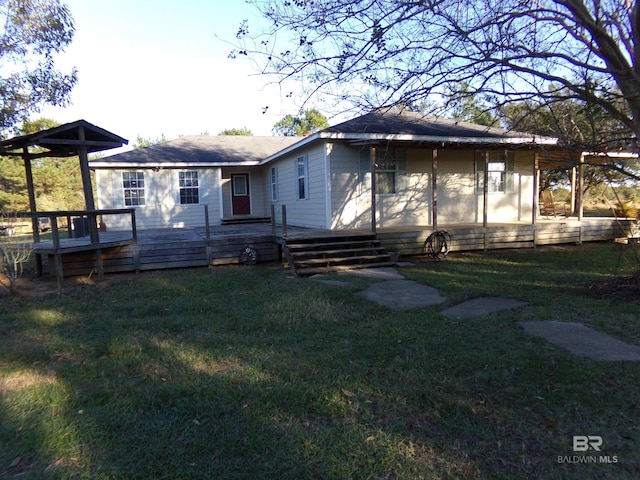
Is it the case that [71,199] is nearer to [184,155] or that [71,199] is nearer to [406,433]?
[184,155]

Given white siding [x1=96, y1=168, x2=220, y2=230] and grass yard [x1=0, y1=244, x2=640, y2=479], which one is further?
→ white siding [x1=96, y1=168, x2=220, y2=230]

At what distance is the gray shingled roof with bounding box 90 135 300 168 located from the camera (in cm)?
1441

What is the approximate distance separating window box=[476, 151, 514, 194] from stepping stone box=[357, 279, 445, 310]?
7.12 meters

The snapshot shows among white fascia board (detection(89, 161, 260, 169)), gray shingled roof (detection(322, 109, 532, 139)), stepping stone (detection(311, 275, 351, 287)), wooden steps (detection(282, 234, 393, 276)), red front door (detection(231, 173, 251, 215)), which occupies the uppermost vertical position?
gray shingled roof (detection(322, 109, 532, 139))

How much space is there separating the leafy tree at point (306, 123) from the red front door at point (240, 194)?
2.87 metres

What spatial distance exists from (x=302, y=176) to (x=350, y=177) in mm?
2116

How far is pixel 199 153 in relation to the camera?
53.1 feet

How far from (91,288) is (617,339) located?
7.91 meters

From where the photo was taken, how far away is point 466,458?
94.6 inches

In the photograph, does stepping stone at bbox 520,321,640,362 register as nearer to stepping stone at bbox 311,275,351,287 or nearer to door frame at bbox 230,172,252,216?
stepping stone at bbox 311,275,351,287

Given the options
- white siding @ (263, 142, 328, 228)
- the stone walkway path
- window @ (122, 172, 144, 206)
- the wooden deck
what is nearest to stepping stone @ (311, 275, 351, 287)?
the stone walkway path

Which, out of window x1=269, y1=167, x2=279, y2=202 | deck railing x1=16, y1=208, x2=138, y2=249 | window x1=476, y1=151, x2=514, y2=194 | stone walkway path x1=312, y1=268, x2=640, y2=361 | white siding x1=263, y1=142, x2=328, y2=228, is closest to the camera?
stone walkway path x1=312, y1=268, x2=640, y2=361

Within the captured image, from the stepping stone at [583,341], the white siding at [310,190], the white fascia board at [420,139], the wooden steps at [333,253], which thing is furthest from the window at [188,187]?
the stepping stone at [583,341]

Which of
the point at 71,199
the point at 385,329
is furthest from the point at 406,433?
the point at 71,199
